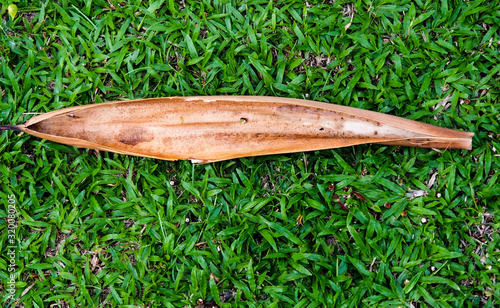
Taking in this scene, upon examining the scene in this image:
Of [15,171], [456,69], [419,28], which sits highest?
[419,28]

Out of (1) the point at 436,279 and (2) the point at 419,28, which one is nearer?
(1) the point at 436,279

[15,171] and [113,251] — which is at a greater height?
[15,171]

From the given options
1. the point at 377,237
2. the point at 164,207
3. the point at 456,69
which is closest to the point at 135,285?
the point at 164,207

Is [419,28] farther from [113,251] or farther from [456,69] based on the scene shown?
[113,251]

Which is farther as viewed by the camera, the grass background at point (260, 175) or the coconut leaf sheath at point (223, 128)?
the grass background at point (260, 175)

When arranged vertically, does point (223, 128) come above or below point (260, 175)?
above
